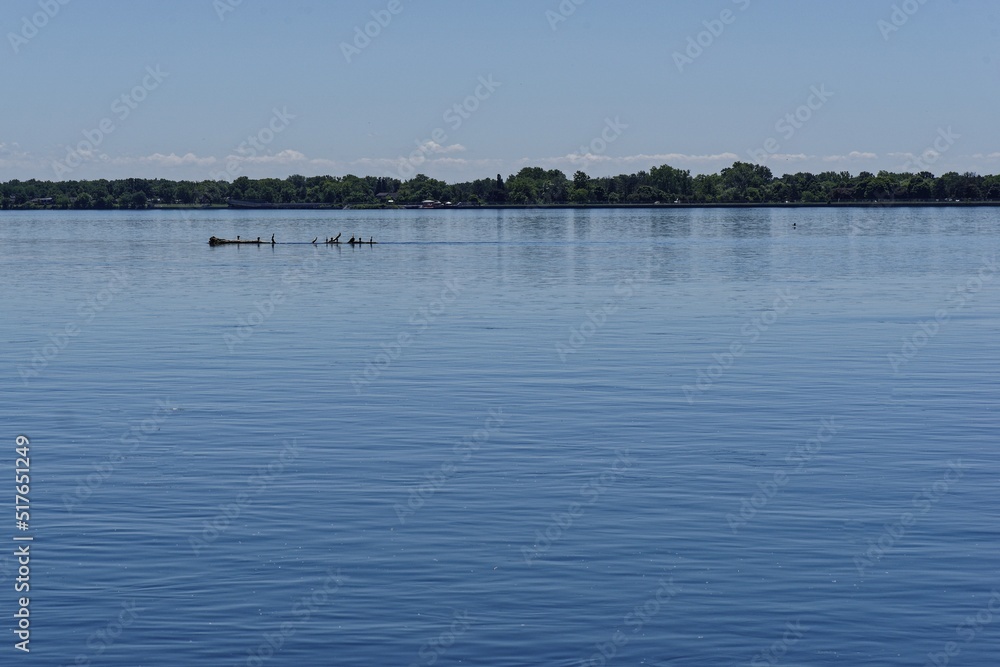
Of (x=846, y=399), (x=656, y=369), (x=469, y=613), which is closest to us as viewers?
(x=469, y=613)

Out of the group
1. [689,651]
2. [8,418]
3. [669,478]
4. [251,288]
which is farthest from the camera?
[251,288]

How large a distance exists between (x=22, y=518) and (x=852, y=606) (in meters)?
13.6

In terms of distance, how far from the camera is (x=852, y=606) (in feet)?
59.3

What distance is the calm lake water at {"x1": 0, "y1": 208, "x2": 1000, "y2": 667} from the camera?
1723 centimetres

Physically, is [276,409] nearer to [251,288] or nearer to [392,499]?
[392,499]

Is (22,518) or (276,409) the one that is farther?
(276,409)

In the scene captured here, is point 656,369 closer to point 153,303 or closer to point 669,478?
point 669,478

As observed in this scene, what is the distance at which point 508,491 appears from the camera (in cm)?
2430

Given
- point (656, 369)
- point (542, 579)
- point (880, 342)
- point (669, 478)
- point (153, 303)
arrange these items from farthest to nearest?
point (153, 303)
point (880, 342)
point (656, 369)
point (669, 478)
point (542, 579)

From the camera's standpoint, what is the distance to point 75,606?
18.0m

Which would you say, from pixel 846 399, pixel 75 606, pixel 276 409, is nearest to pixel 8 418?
pixel 276 409

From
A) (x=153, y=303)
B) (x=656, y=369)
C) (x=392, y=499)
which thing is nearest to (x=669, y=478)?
(x=392, y=499)

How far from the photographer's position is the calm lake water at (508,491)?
17.2 m

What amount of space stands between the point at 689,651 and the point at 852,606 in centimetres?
290
